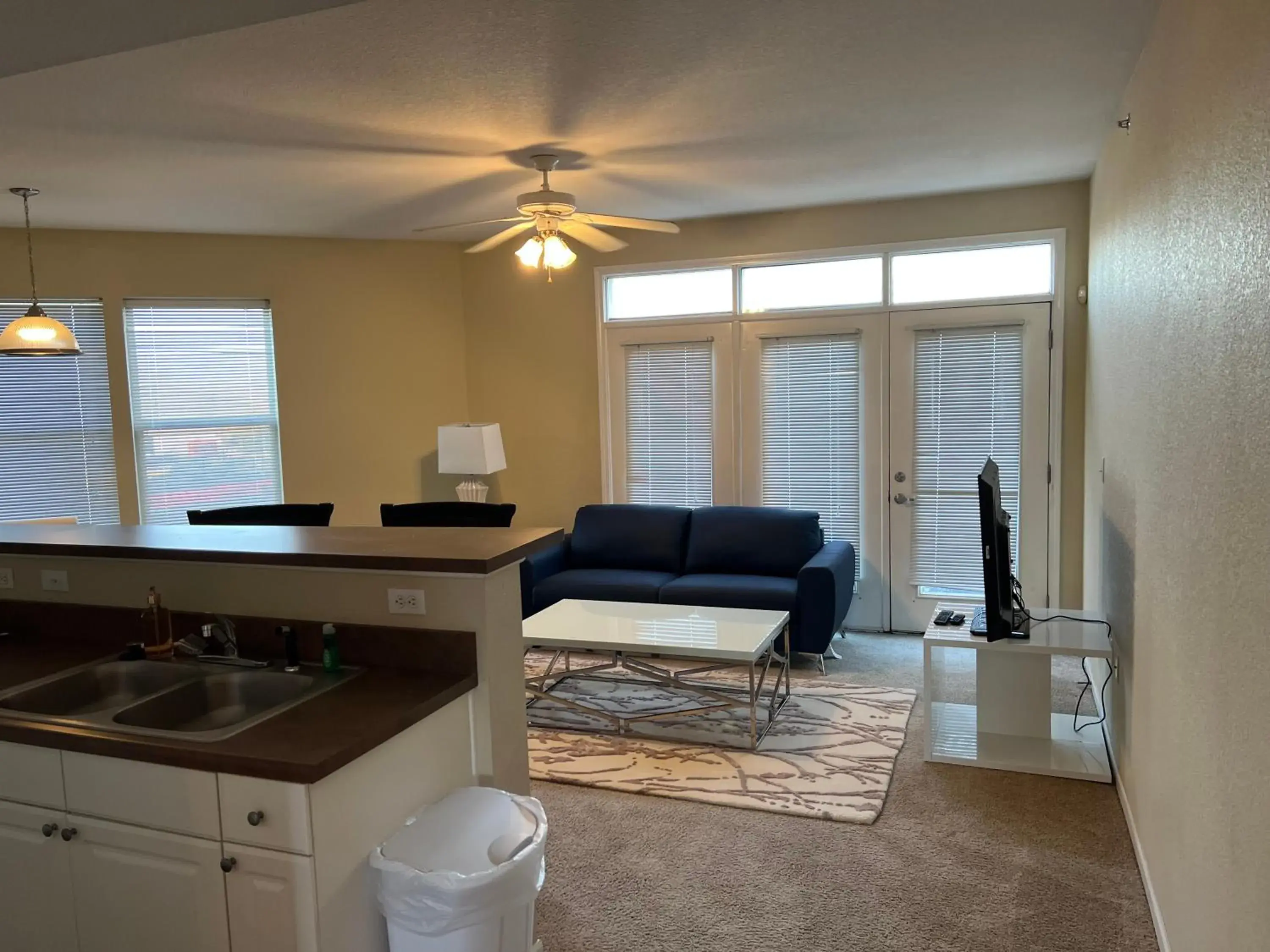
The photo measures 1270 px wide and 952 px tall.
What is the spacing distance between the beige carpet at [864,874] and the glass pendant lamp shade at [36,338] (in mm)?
3064

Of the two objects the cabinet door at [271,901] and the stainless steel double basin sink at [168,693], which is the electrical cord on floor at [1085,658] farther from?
the cabinet door at [271,901]

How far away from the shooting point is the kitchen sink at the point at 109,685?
7.43ft

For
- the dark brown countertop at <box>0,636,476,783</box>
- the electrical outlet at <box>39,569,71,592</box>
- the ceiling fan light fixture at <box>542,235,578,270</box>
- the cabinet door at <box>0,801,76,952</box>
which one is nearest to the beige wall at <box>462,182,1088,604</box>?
the ceiling fan light fixture at <box>542,235,578,270</box>

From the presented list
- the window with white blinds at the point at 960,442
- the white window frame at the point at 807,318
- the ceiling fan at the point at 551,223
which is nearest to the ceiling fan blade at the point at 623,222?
the ceiling fan at the point at 551,223

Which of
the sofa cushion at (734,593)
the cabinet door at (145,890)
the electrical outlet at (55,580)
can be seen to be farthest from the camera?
the sofa cushion at (734,593)

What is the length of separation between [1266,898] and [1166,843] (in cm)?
105

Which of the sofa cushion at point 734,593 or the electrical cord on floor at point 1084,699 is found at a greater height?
the sofa cushion at point 734,593

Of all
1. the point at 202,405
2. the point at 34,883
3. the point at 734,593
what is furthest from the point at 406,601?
the point at 202,405

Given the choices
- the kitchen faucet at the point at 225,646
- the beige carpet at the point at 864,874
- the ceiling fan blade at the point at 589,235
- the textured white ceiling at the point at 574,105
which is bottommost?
the beige carpet at the point at 864,874

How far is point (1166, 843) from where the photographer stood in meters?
2.35

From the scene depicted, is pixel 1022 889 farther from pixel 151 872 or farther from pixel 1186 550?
pixel 151 872

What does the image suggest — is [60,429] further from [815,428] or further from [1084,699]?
[1084,699]

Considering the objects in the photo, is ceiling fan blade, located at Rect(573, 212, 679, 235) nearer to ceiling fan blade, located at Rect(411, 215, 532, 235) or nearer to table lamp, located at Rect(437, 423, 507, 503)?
ceiling fan blade, located at Rect(411, 215, 532, 235)

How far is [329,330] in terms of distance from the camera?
5.91 m
